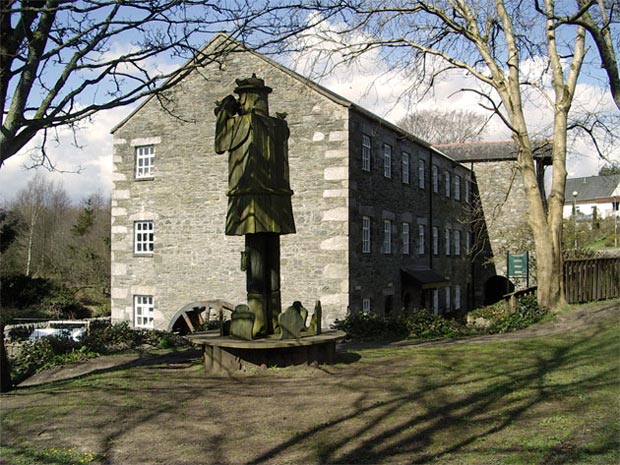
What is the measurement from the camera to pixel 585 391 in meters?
7.72

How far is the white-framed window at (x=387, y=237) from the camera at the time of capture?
23600 millimetres

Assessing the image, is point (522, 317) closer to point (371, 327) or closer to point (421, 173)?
point (371, 327)

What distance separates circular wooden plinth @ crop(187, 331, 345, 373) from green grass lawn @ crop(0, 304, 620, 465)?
8.4 inches

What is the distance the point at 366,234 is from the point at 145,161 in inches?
354

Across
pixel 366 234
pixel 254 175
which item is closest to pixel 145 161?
pixel 366 234

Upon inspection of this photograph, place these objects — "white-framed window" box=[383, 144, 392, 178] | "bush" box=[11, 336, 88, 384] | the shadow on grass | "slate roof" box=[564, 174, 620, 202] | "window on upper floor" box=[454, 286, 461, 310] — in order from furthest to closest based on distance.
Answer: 1. "slate roof" box=[564, 174, 620, 202]
2. "window on upper floor" box=[454, 286, 461, 310]
3. "white-framed window" box=[383, 144, 392, 178]
4. "bush" box=[11, 336, 88, 384]
5. the shadow on grass

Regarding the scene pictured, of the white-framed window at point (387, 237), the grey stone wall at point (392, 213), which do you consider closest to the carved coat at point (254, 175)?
the grey stone wall at point (392, 213)

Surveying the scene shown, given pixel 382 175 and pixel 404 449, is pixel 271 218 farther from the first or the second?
pixel 382 175

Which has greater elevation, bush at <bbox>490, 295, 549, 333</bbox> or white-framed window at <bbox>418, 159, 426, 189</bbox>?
white-framed window at <bbox>418, 159, 426, 189</bbox>

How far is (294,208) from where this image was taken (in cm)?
2102

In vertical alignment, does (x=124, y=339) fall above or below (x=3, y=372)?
below

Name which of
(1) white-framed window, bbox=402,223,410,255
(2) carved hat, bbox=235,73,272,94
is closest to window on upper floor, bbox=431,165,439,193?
(1) white-framed window, bbox=402,223,410,255

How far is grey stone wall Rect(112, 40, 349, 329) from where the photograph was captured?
20.4 m

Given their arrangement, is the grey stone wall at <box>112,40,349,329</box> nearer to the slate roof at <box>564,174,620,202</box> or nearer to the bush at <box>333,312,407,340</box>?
the bush at <box>333,312,407,340</box>
